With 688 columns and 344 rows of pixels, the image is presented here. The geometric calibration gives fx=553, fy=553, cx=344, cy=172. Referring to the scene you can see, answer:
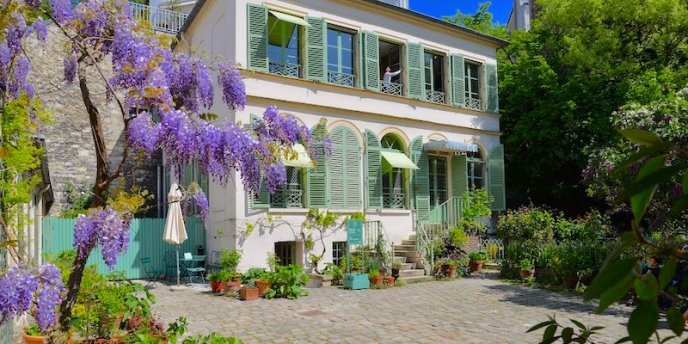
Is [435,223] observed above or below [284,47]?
below

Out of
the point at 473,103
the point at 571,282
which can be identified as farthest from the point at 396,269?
the point at 473,103

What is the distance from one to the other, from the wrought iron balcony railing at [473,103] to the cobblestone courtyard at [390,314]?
7033 mm

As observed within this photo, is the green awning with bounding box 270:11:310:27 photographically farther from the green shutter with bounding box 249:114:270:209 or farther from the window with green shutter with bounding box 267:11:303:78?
the green shutter with bounding box 249:114:270:209

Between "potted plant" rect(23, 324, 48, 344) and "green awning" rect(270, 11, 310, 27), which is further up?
"green awning" rect(270, 11, 310, 27)

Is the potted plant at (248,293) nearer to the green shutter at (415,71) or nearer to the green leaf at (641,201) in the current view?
the green shutter at (415,71)

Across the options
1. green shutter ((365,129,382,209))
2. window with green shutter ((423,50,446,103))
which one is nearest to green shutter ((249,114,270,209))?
green shutter ((365,129,382,209))

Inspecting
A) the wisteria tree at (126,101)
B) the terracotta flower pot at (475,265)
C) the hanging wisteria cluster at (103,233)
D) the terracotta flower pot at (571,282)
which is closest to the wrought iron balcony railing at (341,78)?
the terracotta flower pot at (475,265)

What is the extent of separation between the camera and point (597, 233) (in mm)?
12688

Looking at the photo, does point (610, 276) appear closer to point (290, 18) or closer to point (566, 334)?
point (566, 334)

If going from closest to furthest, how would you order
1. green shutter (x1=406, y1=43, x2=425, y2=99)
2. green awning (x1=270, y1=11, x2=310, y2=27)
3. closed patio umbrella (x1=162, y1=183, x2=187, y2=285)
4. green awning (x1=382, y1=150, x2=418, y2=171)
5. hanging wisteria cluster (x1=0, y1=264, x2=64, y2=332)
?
hanging wisteria cluster (x1=0, y1=264, x2=64, y2=332)
closed patio umbrella (x1=162, y1=183, x2=187, y2=285)
green awning (x1=270, y1=11, x2=310, y2=27)
green awning (x1=382, y1=150, x2=418, y2=171)
green shutter (x1=406, y1=43, x2=425, y2=99)

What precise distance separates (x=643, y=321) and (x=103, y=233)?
15.4 ft

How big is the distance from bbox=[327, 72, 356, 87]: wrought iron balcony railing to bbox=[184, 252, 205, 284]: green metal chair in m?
5.61

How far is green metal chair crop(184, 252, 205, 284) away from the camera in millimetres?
12688

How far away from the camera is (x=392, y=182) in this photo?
1541cm
